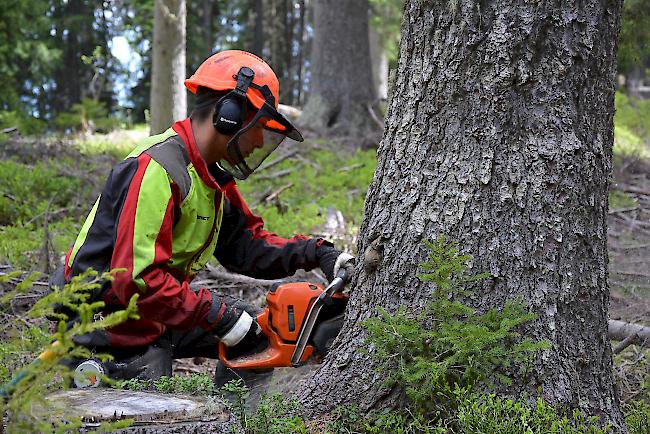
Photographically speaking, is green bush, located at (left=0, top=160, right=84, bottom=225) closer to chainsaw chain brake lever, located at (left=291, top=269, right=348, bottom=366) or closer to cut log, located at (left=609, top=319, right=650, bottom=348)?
chainsaw chain brake lever, located at (left=291, top=269, right=348, bottom=366)

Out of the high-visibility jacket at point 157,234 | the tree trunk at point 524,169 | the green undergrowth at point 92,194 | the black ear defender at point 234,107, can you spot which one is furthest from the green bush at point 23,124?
the tree trunk at point 524,169

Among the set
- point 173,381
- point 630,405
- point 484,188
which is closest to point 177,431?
point 173,381

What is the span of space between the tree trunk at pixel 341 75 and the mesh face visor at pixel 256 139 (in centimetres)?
793

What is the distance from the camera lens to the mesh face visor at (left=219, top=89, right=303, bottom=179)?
357 cm

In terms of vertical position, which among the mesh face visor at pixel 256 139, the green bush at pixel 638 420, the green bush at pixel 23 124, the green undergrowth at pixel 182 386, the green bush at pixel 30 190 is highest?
the mesh face visor at pixel 256 139

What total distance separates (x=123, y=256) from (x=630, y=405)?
8.48 ft

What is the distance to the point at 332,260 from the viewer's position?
13.0 feet

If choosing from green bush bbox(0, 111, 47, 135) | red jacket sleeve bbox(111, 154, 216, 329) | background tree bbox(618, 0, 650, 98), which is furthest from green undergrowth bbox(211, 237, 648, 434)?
green bush bbox(0, 111, 47, 135)

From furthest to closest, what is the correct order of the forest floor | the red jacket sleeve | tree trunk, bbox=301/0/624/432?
1. the forest floor
2. the red jacket sleeve
3. tree trunk, bbox=301/0/624/432

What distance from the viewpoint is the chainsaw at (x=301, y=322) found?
3.61 m

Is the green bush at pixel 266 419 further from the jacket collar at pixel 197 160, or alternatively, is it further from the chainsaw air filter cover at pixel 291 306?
the jacket collar at pixel 197 160

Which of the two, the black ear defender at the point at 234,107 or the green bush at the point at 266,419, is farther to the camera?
the black ear defender at the point at 234,107

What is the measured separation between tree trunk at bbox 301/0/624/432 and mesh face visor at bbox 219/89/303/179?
88cm

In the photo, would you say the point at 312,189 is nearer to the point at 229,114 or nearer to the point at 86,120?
the point at 229,114
